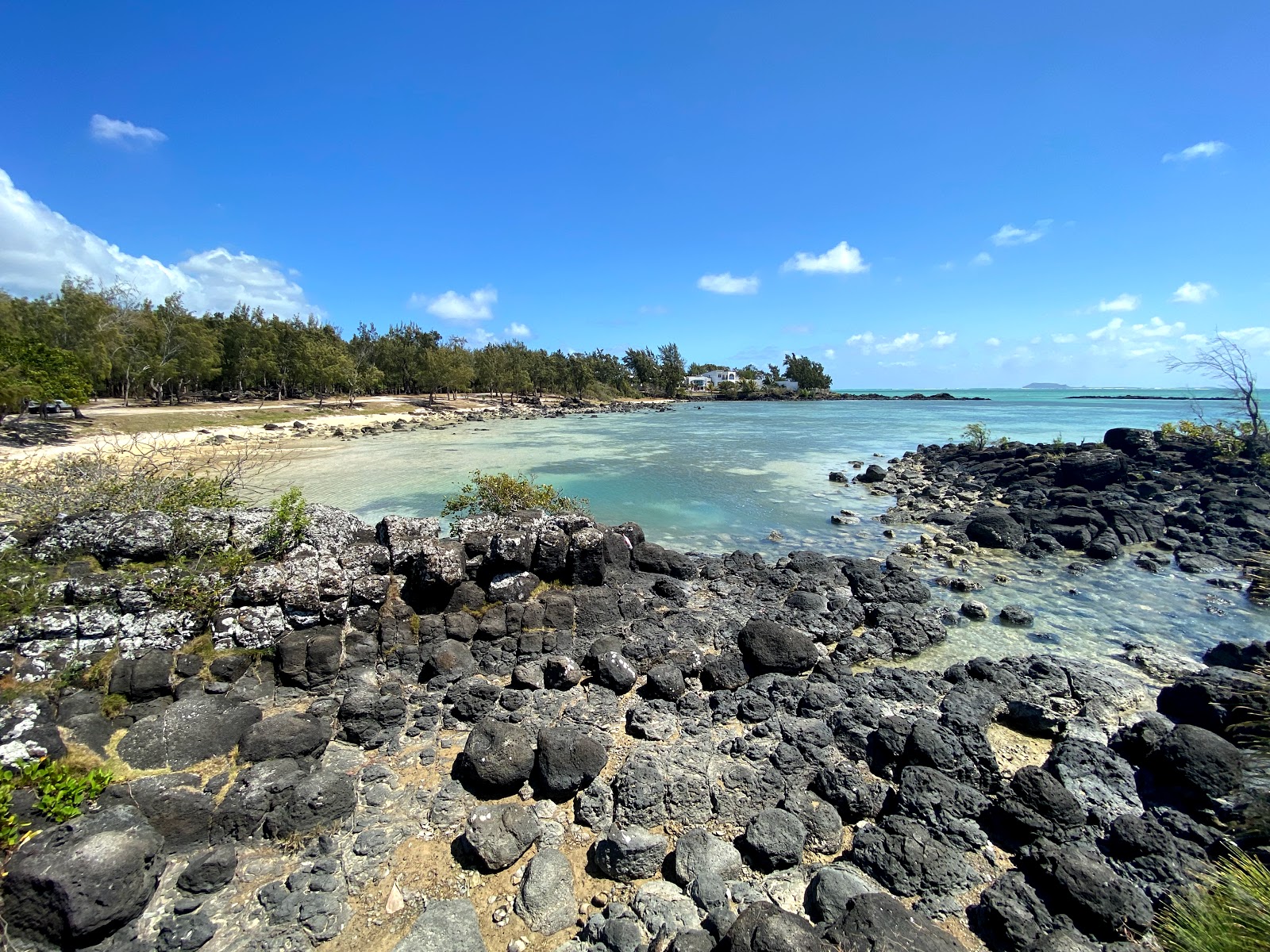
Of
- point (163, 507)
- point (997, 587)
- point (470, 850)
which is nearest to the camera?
point (470, 850)

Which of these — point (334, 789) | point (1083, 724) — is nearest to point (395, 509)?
point (334, 789)

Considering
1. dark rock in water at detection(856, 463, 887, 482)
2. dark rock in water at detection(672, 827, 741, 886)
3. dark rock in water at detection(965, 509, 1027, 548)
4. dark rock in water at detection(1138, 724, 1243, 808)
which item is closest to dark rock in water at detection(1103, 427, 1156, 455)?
dark rock in water at detection(856, 463, 887, 482)

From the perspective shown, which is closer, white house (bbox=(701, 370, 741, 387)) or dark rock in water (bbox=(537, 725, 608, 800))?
dark rock in water (bbox=(537, 725, 608, 800))

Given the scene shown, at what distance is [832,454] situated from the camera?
39.8 meters

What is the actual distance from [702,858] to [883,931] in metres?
1.76

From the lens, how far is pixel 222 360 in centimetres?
5894

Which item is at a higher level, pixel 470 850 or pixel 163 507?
pixel 163 507

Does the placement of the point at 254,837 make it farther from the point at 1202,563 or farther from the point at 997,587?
the point at 1202,563

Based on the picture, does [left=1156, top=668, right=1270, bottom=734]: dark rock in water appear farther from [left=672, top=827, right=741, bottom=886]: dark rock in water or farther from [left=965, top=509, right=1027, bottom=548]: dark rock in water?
[left=965, top=509, right=1027, bottom=548]: dark rock in water

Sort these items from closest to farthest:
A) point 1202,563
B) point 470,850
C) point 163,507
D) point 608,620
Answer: point 470,850 → point 163,507 → point 608,620 → point 1202,563

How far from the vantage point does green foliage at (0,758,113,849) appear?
4680 millimetres

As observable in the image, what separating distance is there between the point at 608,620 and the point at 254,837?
245 inches

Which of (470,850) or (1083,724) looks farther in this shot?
(1083,724)

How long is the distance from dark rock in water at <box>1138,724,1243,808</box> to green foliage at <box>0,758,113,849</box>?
38.7 feet
